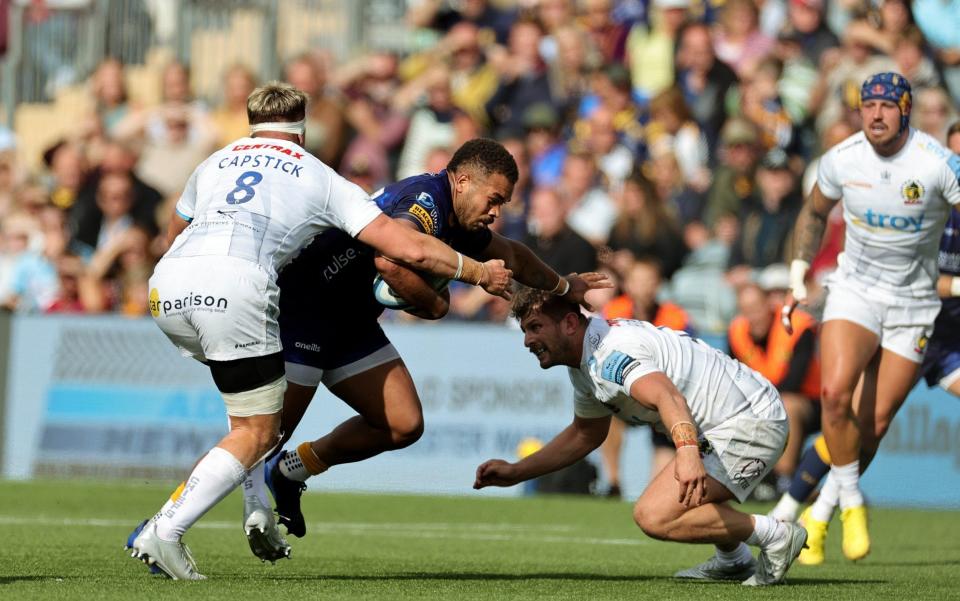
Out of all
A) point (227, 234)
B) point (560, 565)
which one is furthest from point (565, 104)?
point (227, 234)

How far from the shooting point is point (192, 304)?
7.69m

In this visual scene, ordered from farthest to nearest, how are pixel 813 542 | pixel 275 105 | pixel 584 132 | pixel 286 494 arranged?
pixel 584 132, pixel 813 542, pixel 286 494, pixel 275 105

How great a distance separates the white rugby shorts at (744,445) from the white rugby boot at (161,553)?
8.52ft

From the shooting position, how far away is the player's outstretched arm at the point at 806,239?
10.8 meters

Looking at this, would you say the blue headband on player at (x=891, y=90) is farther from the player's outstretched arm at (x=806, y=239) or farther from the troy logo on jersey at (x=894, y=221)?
the player's outstretched arm at (x=806, y=239)

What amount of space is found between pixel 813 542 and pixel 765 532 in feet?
7.86

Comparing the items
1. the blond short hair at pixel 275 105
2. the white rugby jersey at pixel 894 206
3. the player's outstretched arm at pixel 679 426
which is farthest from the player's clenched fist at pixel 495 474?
the white rugby jersey at pixel 894 206

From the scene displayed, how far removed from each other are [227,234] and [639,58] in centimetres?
1279

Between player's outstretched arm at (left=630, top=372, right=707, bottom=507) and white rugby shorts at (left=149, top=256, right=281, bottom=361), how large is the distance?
1740 mm

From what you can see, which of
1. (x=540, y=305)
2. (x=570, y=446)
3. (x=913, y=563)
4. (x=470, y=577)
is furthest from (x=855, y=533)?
(x=540, y=305)

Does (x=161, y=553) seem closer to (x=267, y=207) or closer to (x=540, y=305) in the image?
(x=267, y=207)

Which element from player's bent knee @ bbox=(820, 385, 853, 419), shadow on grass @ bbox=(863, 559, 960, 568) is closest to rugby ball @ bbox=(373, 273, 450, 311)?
player's bent knee @ bbox=(820, 385, 853, 419)

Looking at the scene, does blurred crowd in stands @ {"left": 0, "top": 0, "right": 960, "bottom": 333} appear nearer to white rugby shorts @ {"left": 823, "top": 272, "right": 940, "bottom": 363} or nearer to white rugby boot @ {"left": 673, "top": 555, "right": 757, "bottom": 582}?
white rugby shorts @ {"left": 823, "top": 272, "right": 940, "bottom": 363}

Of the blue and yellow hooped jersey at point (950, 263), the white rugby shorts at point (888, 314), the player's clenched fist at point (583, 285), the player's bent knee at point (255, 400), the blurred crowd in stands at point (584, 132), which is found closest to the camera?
the player's bent knee at point (255, 400)
